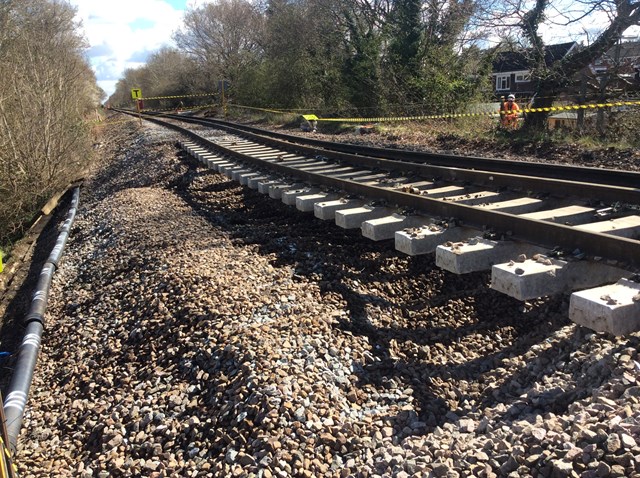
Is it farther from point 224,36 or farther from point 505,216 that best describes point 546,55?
point 224,36

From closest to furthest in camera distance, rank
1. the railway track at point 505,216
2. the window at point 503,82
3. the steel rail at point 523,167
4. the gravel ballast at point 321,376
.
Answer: the gravel ballast at point 321,376, the railway track at point 505,216, the steel rail at point 523,167, the window at point 503,82

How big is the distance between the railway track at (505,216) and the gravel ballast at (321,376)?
308 millimetres

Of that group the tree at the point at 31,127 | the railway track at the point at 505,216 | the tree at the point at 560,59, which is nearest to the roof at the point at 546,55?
the tree at the point at 560,59

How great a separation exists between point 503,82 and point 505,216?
167 ft

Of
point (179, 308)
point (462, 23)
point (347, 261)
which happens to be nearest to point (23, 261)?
point (179, 308)

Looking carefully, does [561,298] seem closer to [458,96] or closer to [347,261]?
[347,261]

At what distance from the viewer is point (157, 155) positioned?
600 inches

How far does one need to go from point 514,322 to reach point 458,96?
18.6 meters

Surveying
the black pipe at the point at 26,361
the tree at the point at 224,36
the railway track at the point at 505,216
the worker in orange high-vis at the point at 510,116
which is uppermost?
the tree at the point at 224,36

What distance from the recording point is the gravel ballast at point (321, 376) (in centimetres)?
258

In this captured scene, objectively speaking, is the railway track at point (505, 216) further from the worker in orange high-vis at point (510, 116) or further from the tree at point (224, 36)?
the tree at point (224, 36)

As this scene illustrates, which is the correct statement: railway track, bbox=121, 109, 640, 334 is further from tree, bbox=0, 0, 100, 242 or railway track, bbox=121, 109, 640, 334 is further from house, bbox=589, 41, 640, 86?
house, bbox=589, 41, 640, 86

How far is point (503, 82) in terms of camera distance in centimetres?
5056

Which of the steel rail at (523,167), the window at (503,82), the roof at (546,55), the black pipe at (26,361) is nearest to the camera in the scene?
the black pipe at (26,361)
